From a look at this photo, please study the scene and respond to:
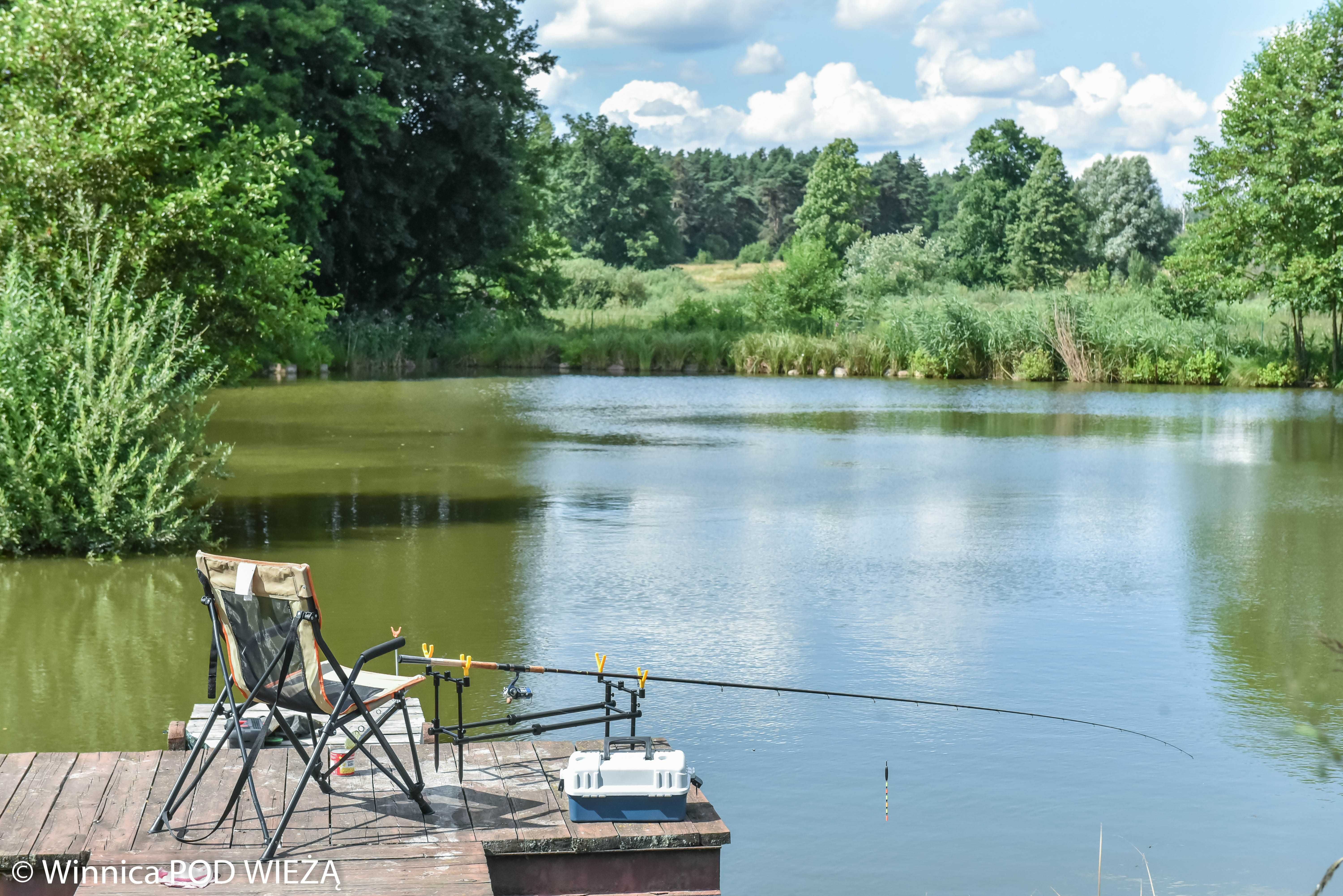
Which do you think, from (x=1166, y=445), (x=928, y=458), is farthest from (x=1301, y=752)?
(x=1166, y=445)

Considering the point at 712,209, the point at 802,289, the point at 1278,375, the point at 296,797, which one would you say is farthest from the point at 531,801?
the point at 712,209

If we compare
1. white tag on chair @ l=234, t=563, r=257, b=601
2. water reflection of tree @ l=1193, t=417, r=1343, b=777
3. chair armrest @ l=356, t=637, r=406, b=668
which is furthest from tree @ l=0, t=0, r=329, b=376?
water reflection of tree @ l=1193, t=417, r=1343, b=777

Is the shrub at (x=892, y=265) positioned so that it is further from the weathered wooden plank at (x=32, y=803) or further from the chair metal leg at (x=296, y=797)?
the chair metal leg at (x=296, y=797)

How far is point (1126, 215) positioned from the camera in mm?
78375

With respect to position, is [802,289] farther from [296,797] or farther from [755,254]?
[755,254]

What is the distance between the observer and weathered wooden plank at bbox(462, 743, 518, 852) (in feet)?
15.4

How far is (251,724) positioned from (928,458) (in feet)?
43.1

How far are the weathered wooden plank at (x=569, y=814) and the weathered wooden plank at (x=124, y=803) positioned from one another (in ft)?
4.38

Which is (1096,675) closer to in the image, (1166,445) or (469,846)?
(469,846)

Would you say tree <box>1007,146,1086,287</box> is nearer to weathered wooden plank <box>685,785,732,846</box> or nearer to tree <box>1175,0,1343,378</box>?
tree <box>1175,0,1343,378</box>

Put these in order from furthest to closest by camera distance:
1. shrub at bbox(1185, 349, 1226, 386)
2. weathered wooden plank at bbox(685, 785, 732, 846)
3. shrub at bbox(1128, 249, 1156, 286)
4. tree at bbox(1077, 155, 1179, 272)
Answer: tree at bbox(1077, 155, 1179, 272) < shrub at bbox(1128, 249, 1156, 286) < shrub at bbox(1185, 349, 1226, 386) < weathered wooden plank at bbox(685, 785, 732, 846)

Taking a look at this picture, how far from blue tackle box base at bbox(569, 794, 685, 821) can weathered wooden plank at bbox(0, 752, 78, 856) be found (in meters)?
1.70

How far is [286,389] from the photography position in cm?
2895

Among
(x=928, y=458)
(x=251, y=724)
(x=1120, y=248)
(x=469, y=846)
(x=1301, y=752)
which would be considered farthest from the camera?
(x=1120, y=248)
